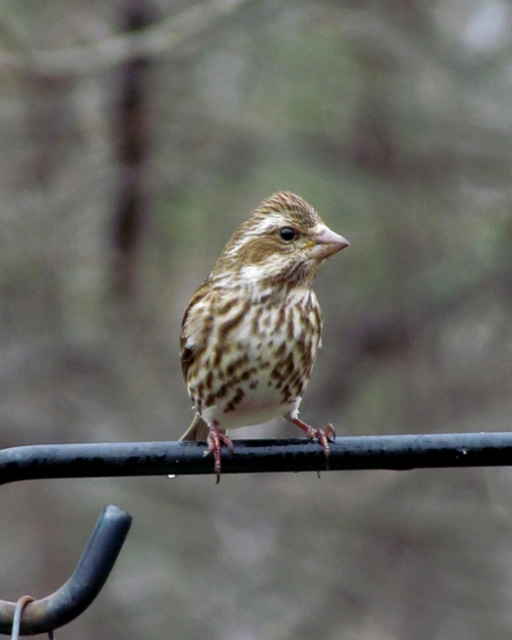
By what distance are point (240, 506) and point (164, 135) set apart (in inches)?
130

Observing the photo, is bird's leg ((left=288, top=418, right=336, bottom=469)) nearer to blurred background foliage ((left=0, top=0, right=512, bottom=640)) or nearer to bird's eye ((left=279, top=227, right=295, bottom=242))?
bird's eye ((left=279, top=227, right=295, bottom=242))

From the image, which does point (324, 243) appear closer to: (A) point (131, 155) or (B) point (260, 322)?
(B) point (260, 322)

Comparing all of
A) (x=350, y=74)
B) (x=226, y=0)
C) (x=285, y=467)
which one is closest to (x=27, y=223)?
(x=226, y=0)

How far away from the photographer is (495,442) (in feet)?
12.1

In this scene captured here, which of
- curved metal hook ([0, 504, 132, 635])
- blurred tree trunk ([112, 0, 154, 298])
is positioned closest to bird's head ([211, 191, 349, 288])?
curved metal hook ([0, 504, 132, 635])

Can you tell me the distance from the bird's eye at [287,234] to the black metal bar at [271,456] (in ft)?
6.65

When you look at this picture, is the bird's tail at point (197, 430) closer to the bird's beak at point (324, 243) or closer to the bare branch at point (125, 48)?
the bird's beak at point (324, 243)

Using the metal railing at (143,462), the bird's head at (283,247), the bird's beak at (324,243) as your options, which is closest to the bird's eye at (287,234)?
the bird's head at (283,247)

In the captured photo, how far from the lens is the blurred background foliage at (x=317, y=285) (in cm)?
1010

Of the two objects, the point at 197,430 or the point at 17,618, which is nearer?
the point at 17,618

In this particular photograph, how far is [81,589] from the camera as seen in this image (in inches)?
134

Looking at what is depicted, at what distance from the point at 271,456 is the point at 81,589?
80 cm

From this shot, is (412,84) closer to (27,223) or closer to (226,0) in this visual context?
(226,0)

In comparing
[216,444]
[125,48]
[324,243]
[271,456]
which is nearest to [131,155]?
[125,48]
